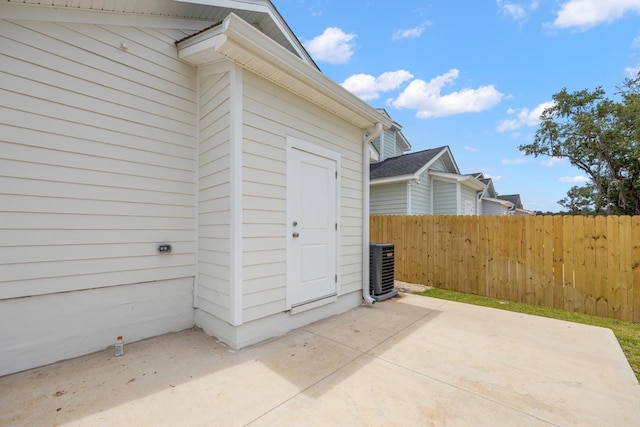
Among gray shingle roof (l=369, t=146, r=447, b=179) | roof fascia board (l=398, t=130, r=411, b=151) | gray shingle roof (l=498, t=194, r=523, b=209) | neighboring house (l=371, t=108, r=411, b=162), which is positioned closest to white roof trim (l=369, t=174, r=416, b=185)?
gray shingle roof (l=369, t=146, r=447, b=179)

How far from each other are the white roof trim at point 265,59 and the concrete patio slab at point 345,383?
10.2 feet

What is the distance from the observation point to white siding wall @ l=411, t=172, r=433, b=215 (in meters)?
9.99

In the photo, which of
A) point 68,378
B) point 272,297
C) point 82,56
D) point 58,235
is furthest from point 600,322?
point 82,56

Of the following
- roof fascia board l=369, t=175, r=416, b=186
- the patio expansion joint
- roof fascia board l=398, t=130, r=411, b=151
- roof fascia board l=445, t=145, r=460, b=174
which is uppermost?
roof fascia board l=398, t=130, r=411, b=151

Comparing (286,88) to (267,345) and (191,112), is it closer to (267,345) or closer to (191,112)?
(191,112)

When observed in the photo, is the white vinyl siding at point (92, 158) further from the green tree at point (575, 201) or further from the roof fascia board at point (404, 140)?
the green tree at point (575, 201)

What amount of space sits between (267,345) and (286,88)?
124 inches

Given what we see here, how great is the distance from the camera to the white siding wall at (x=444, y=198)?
1067 centimetres

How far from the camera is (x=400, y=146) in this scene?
1519cm

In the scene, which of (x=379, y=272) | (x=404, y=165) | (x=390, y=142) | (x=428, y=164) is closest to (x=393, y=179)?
(x=404, y=165)

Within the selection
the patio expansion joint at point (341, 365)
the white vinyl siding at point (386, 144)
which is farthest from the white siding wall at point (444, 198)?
the patio expansion joint at point (341, 365)

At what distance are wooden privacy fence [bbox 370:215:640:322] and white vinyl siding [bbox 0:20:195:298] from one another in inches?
200

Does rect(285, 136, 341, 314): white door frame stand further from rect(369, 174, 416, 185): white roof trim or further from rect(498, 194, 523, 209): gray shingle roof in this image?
rect(498, 194, 523, 209): gray shingle roof

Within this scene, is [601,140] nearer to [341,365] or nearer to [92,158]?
[341,365]
